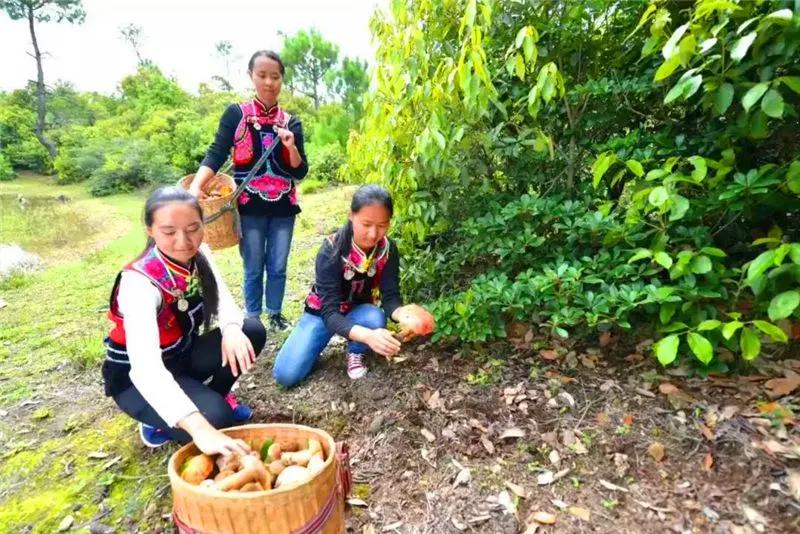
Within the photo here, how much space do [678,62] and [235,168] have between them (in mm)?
2055

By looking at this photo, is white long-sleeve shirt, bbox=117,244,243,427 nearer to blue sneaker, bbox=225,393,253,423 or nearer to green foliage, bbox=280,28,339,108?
blue sneaker, bbox=225,393,253,423

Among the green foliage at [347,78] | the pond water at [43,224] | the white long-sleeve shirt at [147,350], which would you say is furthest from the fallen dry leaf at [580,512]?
the green foliage at [347,78]

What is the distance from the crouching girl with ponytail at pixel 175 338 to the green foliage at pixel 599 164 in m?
0.91

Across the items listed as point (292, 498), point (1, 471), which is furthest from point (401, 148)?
point (1, 471)

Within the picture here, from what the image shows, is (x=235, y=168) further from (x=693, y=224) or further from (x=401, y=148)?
(x=693, y=224)

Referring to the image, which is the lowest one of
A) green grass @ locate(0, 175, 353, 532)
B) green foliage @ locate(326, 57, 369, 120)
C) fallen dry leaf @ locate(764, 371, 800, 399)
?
green grass @ locate(0, 175, 353, 532)

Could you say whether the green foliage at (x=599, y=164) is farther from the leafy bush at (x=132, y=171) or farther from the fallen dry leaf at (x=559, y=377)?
the leafy bush at (x=132, y=171)

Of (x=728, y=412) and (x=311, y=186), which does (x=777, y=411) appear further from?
(x=311, y=186)

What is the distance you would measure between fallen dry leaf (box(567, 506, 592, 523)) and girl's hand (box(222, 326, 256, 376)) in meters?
1.23

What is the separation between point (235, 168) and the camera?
266cm

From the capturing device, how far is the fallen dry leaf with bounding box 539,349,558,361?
222 cm

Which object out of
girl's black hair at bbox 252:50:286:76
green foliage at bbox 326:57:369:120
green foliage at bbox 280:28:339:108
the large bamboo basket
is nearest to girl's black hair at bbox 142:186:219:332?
the large bamboo basket

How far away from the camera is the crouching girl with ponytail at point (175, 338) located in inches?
60.6

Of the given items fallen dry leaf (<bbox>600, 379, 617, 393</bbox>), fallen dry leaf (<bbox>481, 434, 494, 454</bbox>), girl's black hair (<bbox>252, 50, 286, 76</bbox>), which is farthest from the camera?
girl's black hair (<bbox>252, 50, 286, 76</bbox>)
